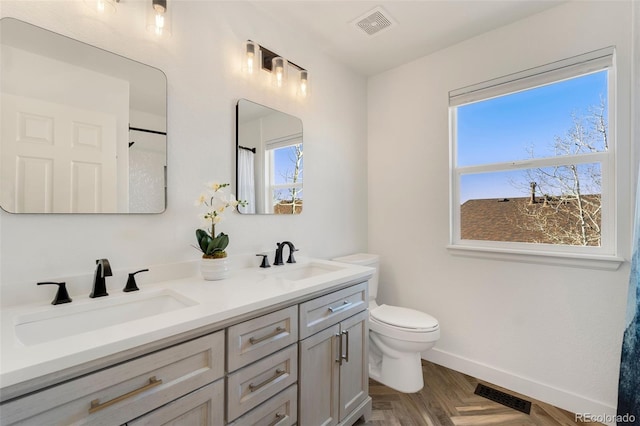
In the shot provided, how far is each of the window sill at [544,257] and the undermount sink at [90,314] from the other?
1.95m

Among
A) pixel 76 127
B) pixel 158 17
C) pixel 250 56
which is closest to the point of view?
pixel 76 127

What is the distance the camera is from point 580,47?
1.74 metres

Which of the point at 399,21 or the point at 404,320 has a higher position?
the point at 399,21

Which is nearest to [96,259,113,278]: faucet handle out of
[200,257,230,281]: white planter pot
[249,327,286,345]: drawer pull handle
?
[200,257,230,281]: white planter pot

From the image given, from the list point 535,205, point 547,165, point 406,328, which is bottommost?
point 406,328

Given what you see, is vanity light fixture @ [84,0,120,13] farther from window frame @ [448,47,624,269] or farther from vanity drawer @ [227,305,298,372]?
window frame @ [448,47,624,269]

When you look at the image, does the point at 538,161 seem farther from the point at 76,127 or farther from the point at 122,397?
the point at 76,127

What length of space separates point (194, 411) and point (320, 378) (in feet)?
2.07

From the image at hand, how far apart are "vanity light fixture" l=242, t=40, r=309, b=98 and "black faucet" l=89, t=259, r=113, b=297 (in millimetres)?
1313

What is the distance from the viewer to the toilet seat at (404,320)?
187cm

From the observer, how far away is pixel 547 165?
75.6 inches

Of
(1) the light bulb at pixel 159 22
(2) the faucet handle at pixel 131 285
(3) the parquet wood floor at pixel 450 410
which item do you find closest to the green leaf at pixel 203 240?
(2) the faucet handle at pixel 131 285

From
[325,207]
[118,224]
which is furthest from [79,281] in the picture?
[325,207]

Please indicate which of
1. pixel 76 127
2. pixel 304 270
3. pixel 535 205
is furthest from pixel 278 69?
pixel 535 205
